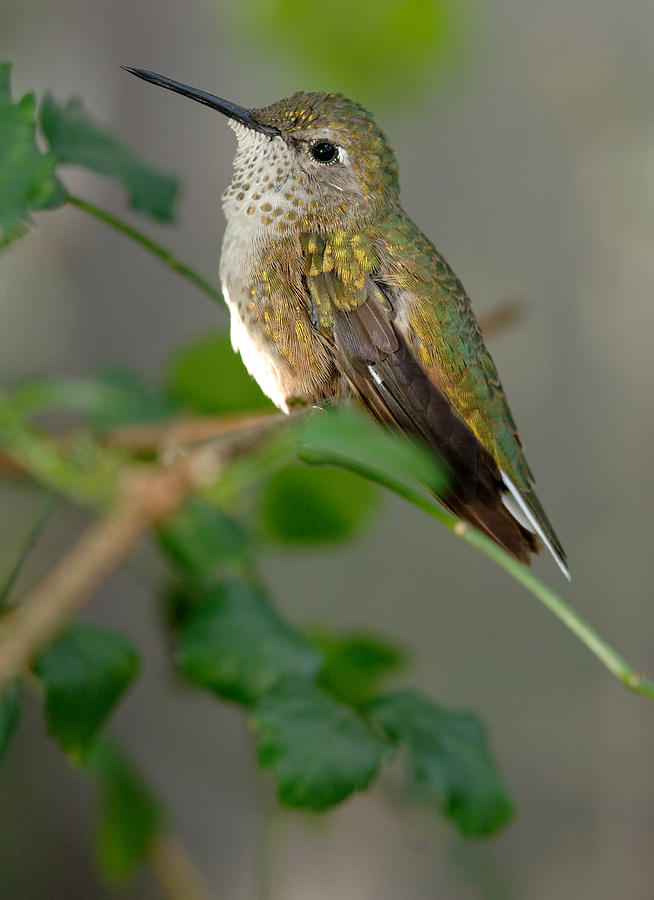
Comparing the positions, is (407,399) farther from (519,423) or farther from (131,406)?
(519,423)

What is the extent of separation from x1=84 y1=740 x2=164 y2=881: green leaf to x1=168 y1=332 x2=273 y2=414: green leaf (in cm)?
42

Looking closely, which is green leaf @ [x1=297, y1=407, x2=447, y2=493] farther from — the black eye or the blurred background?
the blurred background

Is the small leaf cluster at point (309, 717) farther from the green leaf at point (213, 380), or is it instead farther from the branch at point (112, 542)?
the green leaf at point (213, 380)

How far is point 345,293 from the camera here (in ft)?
2.67

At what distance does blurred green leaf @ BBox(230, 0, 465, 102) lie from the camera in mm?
1065

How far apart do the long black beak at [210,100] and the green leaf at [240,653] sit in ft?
1.36

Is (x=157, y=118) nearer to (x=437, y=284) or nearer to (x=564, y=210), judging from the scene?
(x=564, y=210)

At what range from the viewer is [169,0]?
1787 mm

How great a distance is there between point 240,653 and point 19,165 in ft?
1.48

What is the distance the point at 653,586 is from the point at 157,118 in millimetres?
1554

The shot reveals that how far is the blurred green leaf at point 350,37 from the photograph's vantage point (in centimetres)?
107

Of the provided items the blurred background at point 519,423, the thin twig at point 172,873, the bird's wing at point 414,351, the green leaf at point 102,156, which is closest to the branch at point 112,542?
the bird's wing at point 414,351

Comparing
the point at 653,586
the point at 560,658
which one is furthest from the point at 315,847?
the point at 653,586

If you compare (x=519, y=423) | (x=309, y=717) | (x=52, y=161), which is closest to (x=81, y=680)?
(x=309, y=717)
